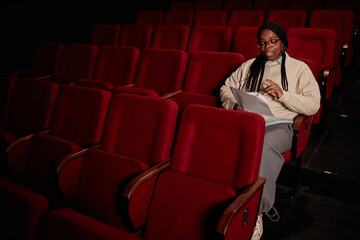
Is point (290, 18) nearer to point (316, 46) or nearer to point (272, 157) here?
point (316, 46)

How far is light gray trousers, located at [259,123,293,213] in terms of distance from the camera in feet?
1.22

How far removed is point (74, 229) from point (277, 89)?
30cm

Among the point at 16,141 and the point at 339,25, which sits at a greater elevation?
the point at 339,25


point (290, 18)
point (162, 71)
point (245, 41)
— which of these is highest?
point (290, 18)

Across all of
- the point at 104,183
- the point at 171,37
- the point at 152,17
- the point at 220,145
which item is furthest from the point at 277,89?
the point at 152,17

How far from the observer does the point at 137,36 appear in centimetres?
88

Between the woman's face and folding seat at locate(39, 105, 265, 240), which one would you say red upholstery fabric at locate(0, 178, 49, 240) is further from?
the woman's face

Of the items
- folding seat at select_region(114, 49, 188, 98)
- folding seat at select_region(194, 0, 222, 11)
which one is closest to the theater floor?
folding seat at select_region(114, 49, 188, 98)

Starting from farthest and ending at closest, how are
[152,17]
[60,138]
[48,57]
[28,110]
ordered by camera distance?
[152,17]
[48,57]
[28,110]
[60,138]

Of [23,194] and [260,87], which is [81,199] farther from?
[260,87]

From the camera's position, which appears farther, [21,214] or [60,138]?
[60,138]

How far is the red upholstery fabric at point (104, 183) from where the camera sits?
0.36 metres

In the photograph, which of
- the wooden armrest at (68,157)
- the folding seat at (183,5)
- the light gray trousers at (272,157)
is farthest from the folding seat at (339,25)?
the wooden armrest at (68,157)

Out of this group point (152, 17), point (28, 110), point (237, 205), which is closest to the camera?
point (237, 205)
